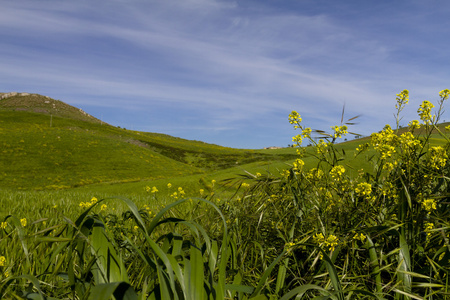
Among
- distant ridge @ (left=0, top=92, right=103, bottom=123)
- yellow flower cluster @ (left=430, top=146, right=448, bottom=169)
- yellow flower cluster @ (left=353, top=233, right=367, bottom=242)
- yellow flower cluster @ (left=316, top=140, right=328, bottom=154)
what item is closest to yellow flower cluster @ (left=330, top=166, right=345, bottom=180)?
yellow flower cluster @ (left=316, top=140, right=328, bottom=154)

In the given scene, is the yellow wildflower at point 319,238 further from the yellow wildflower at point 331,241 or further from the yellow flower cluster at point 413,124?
the yellow flower cluster at point 413,124

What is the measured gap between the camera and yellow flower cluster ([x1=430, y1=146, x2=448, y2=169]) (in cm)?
300

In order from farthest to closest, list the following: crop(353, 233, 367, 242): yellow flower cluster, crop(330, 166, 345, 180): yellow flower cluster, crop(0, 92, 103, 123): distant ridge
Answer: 1. crop(0, 92, 103, 123): distant ridge
2. crop(330, 166, 345, 180): yellow flower cluster
3. crop(353, 233, 367, 242): yellow flower cluster

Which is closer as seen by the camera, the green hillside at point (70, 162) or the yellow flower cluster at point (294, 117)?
the yellow flower cluster at point (294, 117)

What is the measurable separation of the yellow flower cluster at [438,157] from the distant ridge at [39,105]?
112 meters

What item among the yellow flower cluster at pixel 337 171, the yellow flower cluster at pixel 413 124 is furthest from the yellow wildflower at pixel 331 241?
the yellow flower cluster at pixel 413 124

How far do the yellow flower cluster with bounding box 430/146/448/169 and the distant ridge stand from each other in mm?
112098

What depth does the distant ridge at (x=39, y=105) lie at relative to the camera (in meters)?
104

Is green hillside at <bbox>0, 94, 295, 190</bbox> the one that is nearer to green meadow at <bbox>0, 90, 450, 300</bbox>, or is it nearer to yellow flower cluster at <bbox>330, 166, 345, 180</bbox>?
green meadow at <bbox>0, 90, 450, 300</bbox>

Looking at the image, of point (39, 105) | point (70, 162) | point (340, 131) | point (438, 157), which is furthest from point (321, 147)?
point (39, 105)

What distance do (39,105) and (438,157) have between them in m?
126

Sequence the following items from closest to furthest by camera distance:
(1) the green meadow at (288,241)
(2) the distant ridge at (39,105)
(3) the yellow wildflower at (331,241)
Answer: (1) the green meadow at (288,241), (3) the yellow wildflower at (331,241), (2) the distant ridge at (39,105)

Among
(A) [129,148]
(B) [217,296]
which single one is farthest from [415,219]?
(A) [129,148]

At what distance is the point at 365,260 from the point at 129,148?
1516 inches
